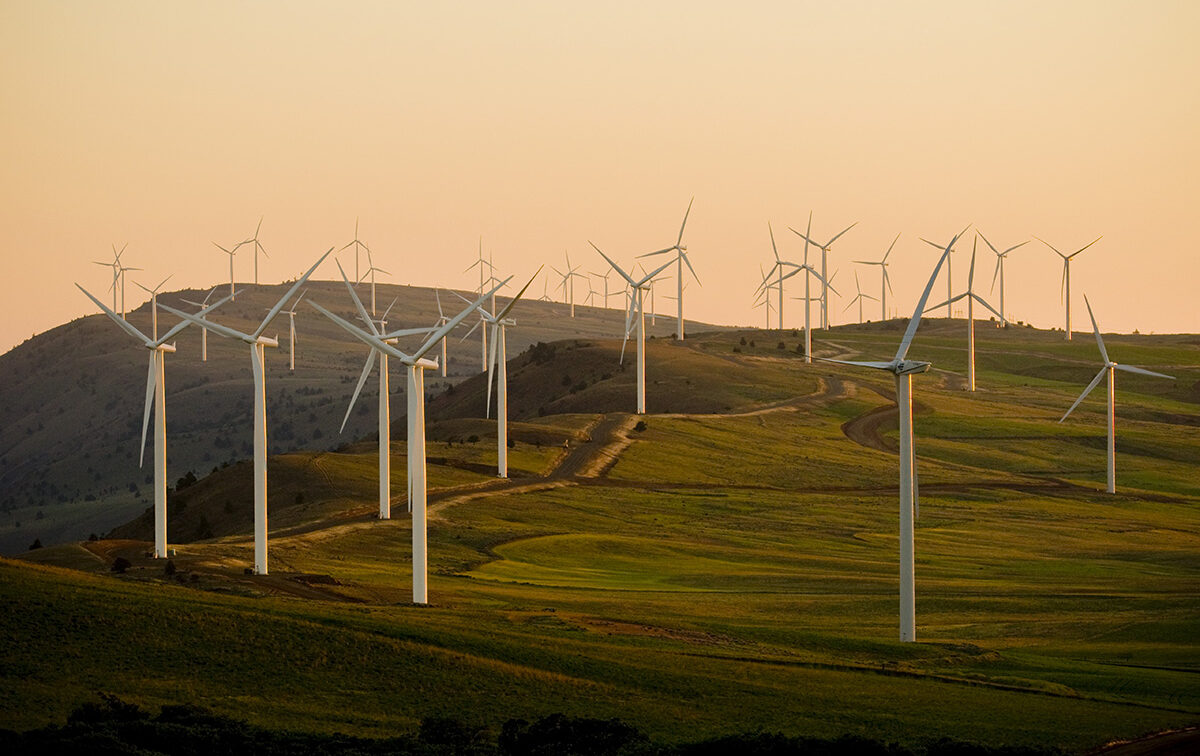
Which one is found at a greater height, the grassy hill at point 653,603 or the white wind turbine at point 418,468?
the white wind turbine at point 418,468

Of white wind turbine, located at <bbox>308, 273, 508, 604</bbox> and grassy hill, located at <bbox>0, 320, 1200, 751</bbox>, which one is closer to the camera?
grassy hill, located at <bbox>0, 320, 1200, 751</bbox>

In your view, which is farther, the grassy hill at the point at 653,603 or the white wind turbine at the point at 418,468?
the white wind turbine at the point at 418,468

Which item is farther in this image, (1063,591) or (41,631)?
(1063,591)

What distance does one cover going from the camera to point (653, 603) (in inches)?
2921

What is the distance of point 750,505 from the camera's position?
126625 mm

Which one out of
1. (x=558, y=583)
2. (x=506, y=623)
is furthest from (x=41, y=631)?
(x=558, y=583)

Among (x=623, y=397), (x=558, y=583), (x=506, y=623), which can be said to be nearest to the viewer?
(x=506, y=623)

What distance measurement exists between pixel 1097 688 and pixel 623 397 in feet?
472

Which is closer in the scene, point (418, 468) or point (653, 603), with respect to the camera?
point (418, 468)

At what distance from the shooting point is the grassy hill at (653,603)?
47812 mm

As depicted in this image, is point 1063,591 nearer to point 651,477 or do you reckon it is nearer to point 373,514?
point 373,514

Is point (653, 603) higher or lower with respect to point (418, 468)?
lower

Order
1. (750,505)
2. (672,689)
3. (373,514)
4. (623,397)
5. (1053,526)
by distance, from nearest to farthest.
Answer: (672,689), (373,514), (1053,526), (750,505), (623,397)

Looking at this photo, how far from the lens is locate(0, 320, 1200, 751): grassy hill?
47.8 m
